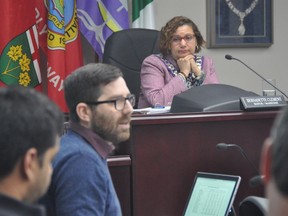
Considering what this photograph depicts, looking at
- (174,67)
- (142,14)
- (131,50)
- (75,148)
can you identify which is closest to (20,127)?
(75,148)


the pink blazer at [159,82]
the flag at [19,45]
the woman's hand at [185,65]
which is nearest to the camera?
the pink blazer at [159,82]

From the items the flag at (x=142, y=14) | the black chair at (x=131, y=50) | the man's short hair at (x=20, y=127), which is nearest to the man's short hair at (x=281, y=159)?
the man's short hair at (x=20, y=127)

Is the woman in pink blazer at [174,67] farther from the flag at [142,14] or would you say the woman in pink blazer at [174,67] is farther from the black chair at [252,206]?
the black chair at [252,206]

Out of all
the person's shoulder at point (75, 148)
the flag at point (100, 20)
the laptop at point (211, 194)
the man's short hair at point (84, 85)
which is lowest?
the laptop at point (211, 194)

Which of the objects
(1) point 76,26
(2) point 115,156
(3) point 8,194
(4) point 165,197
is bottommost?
(4) point 165,197

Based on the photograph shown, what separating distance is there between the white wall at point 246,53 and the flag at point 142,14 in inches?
8.2

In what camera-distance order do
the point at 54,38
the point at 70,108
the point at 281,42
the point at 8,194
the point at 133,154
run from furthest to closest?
the point at 281,42, the point at 54,38, the point at 133,154, the point at 70,108, the point at 8,194

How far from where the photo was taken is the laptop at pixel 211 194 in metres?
2.08

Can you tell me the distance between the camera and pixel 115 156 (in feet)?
7.31

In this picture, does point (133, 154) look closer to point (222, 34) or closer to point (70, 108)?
point (70, 108)

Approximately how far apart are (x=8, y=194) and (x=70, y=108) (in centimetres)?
92

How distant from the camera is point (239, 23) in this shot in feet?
15.5

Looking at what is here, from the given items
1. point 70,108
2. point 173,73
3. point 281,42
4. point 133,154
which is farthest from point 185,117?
point 281,42

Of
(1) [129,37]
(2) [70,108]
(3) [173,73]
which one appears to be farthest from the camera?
(1) [129,37]
